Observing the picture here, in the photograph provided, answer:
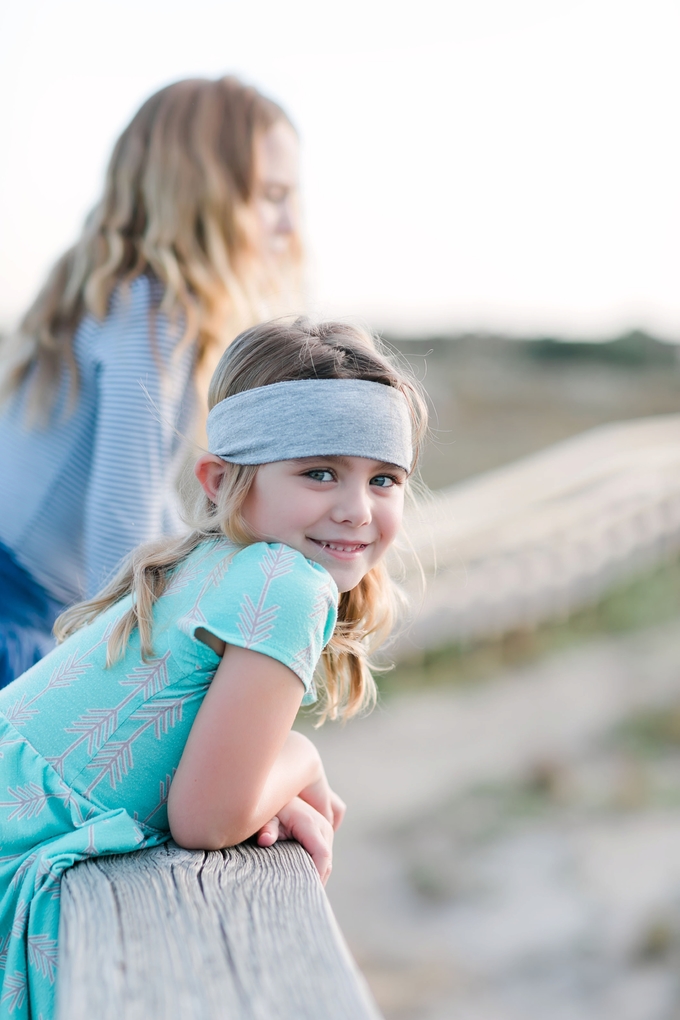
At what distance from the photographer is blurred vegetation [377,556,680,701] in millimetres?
8633

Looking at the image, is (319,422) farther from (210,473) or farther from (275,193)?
(275,193)

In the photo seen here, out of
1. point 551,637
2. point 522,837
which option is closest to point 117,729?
point 522,837

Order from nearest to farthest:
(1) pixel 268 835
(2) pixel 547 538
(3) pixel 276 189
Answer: (1) pixel 268 835
(3) pixel 276 189
(2) pixel 547 538

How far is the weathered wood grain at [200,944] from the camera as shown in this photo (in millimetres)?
878

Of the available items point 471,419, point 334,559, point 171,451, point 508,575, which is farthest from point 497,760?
point 471,419

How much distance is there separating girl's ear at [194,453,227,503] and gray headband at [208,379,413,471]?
0.12ft

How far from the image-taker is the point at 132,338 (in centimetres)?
229

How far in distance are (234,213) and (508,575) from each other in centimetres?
667

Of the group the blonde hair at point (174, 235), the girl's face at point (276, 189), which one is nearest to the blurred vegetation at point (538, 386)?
the girl's face at point (276, 189)

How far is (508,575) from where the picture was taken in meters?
8.78

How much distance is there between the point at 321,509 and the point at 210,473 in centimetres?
21

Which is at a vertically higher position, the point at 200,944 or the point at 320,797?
the point at 200,944

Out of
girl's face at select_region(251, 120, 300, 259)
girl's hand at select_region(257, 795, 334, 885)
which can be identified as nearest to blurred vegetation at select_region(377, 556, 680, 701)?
girl's face at select_region(251, 120, 300, 259)

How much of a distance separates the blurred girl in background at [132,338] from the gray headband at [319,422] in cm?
81
